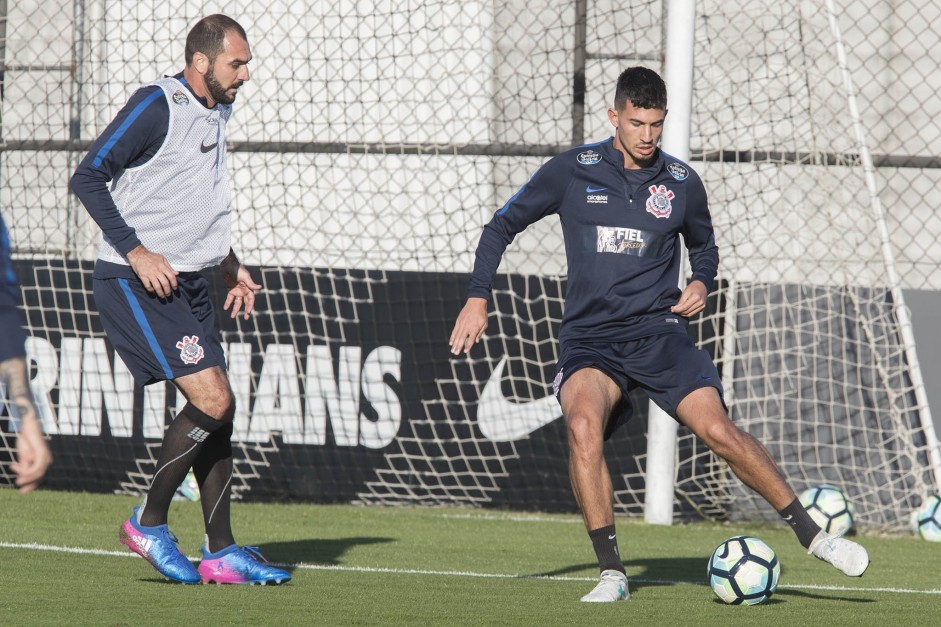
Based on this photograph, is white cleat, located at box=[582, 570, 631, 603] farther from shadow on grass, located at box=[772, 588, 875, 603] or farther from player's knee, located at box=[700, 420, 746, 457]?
shadow on grass, located at box=[772, 588, 875, 603]

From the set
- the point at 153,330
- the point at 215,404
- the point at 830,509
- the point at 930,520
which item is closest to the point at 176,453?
the point at 215,404

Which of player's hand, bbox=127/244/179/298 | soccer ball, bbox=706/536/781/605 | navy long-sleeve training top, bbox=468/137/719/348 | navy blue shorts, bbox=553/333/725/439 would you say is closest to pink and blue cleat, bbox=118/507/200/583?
player's hand, bbox=127/244/179/298

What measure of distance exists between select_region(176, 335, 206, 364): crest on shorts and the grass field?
2.75 ft

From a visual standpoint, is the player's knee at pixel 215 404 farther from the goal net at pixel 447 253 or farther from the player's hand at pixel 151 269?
the goal net at pixel 447 253

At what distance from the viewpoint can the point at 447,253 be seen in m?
9.80

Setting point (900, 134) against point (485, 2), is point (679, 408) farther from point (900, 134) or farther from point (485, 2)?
point (900, 134)

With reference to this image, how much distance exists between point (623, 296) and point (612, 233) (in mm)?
250

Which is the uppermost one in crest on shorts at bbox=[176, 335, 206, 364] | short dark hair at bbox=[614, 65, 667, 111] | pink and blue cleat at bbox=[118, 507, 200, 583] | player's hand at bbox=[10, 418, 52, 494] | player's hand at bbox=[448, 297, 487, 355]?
short dark hair at bbox=[614, 65, 667, 111]

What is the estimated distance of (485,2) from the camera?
382 inches

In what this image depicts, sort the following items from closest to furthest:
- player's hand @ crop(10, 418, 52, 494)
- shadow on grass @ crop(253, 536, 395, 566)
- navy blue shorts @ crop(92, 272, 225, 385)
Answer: player's hand @ crop(10, 418, 52, 494), navy blue shorts @ crop(92, 272, 225, 385), shadow on grass @ crop(253, 536, 395, 566)

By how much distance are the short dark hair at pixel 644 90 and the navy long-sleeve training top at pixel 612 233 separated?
1.05ft

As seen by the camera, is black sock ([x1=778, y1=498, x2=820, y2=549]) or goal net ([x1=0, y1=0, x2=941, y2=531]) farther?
goal net ([x1=0, y1=0, x2=941, y2=531])

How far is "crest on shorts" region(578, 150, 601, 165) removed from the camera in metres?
5.23

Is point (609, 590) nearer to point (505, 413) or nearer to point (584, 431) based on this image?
point (584, 431)
